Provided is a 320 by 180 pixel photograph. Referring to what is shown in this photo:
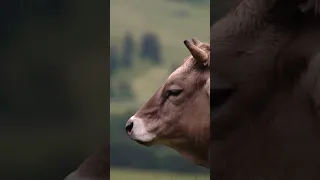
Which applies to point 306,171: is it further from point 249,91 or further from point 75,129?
point 75,129

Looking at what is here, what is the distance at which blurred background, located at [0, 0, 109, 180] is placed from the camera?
191cm

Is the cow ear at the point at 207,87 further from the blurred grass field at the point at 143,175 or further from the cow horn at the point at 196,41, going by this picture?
the blurred grass field at the point at 143,175

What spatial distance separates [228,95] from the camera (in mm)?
1686

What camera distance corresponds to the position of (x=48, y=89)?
1.93 m

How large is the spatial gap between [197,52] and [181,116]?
0.25 m

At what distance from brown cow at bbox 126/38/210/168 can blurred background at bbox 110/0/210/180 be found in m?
0.03

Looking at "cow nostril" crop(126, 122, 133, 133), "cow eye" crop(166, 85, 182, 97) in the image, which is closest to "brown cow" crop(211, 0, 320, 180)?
"cow eye" crop(166, 85, 182, 97)

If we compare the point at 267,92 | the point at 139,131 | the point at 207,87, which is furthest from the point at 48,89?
the point at 267,92

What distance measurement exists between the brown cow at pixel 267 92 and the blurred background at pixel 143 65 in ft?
0.73

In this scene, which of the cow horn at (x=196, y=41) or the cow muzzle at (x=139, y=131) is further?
the cow muzzle at (x=139, y=131)

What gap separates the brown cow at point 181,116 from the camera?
6.25 feet

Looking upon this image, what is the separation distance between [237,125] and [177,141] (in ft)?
1.11

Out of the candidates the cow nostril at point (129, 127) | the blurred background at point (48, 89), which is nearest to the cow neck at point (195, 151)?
the cow nostril at point (129, 127)

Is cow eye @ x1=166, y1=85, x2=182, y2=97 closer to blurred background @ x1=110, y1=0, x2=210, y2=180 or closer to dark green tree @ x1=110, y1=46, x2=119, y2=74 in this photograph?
blurred background @ x1=110, y1=0, x2=210, y2=180
